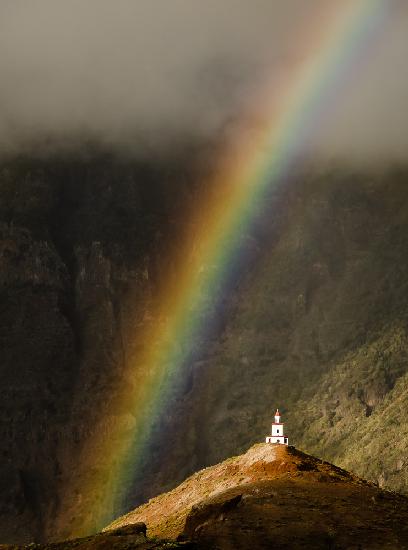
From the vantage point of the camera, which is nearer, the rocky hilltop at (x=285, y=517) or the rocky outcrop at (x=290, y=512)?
the rocky hilltop at (x=285, y=517)

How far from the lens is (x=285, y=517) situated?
59.7 m

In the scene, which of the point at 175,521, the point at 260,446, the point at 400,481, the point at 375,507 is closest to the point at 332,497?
the point at 375,507

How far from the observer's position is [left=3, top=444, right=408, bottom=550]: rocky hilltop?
55875mm

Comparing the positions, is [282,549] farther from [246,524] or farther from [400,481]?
[400,481]

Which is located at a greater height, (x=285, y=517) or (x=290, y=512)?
(x=290, y=512)

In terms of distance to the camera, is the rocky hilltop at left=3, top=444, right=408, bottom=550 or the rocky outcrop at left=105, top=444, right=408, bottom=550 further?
the rocky outcrop at left=105, top=444, right=408, bottom=550

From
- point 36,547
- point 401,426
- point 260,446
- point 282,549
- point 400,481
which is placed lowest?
point 282,549

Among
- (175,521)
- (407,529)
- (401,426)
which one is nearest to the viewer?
(407,529)

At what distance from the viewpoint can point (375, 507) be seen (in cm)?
6306

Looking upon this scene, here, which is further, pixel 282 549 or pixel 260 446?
pixel 260 446

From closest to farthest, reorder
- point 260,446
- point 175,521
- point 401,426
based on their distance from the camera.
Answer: point 175,521 < point 260,446 < point 401,426

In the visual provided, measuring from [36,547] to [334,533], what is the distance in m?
19.6

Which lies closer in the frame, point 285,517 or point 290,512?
point 285,517

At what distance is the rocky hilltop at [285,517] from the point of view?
55.9 m
